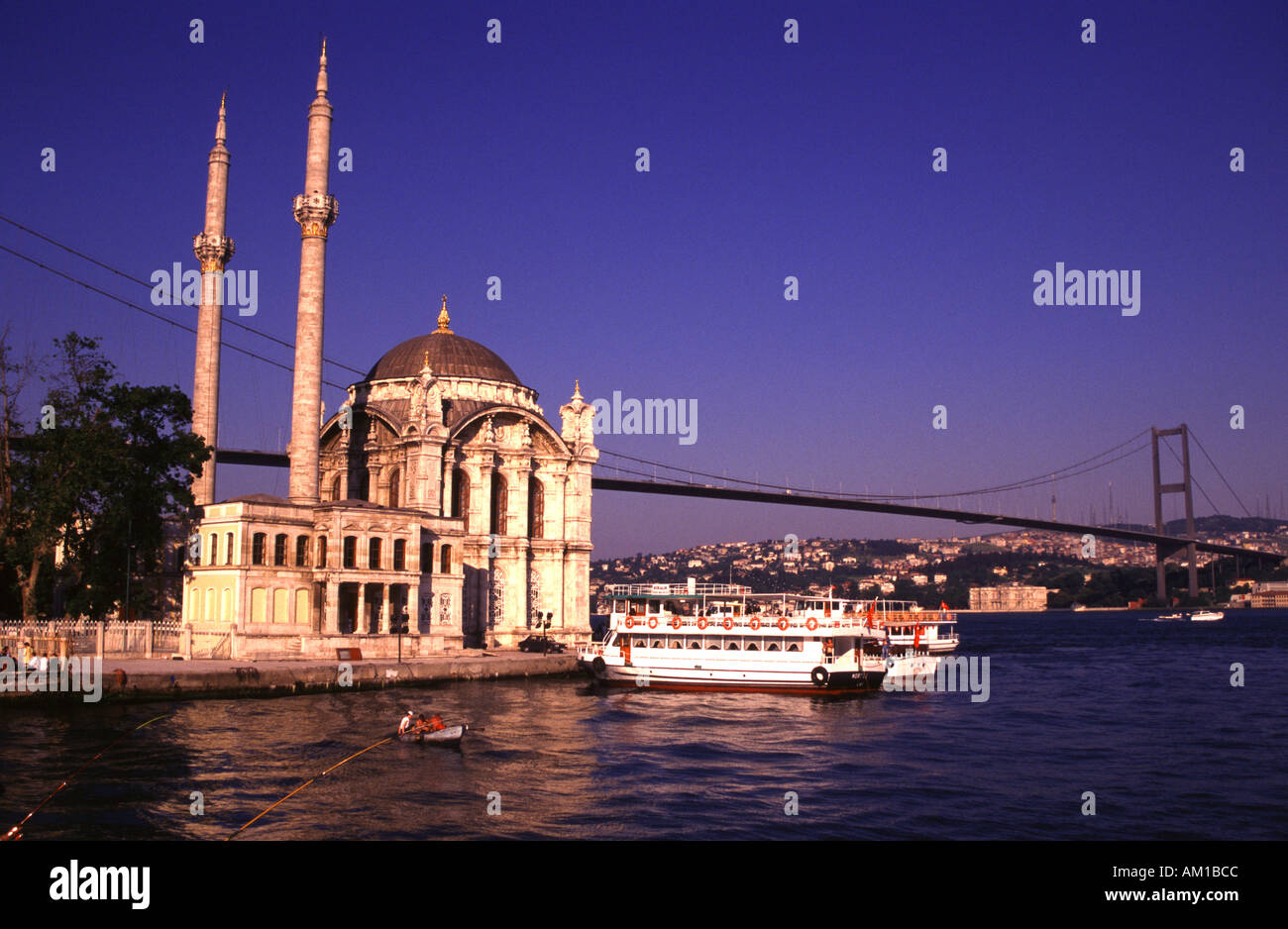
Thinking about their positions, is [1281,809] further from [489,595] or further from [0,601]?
[0,601]

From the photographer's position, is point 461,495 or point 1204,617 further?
point 1204,617

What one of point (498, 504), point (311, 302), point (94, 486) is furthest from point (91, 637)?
point (498, 504)

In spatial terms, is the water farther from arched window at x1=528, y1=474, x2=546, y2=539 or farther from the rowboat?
arched window at x1=528, y1=474, x2=546, y2=539

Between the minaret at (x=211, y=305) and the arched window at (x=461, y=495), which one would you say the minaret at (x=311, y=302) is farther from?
the arched window at (x=461, y=495)

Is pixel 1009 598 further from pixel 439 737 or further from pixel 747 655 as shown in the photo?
pixel 439 737

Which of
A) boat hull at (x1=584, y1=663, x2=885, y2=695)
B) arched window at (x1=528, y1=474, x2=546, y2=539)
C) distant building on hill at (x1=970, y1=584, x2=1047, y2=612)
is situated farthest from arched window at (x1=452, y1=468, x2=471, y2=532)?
distant building on hill at (x1=970, y1=584, x2=1047, y2=612)

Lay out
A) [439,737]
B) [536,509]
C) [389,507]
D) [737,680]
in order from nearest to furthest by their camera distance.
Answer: [439,737] < [737,680] < [389,507] < [536,509]
